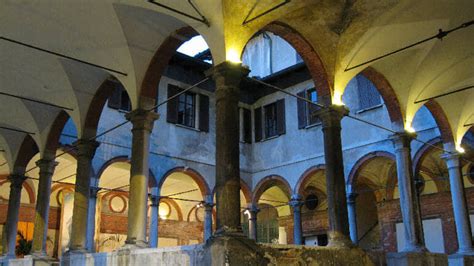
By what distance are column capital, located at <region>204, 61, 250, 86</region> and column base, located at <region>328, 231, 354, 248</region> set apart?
333 centimetres

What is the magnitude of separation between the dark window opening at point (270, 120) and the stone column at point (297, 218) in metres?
2.74

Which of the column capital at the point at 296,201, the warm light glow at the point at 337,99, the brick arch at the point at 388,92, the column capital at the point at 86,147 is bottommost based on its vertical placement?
the column capital at the point at 296,201

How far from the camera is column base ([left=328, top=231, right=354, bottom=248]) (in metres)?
8.98

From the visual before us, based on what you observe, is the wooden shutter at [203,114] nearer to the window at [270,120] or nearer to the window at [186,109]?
the window at [186,109]

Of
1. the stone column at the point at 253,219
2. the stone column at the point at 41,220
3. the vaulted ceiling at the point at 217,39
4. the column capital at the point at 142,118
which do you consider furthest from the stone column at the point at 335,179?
the stone column at the point at 253,219

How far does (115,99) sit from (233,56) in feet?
29.9

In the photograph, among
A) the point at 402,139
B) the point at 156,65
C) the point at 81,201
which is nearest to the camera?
the point at 156,65

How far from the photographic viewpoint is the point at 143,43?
10.1 metres

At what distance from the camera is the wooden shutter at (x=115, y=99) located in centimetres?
1625

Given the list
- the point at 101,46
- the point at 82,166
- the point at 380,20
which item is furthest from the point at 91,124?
the point at 380,20

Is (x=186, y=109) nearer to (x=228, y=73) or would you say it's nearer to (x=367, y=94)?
(x=367, y=94)

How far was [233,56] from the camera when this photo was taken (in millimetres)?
8133

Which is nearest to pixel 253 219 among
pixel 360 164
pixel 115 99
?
pixel 360 164

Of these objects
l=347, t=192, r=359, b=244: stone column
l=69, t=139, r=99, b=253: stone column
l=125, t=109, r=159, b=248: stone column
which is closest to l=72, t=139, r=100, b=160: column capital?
l=69, t=139, r=99, b=253: stone column
